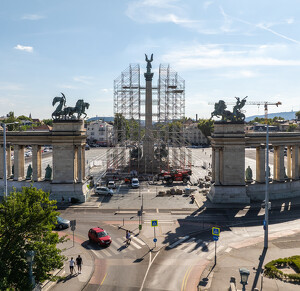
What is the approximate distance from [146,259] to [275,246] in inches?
477

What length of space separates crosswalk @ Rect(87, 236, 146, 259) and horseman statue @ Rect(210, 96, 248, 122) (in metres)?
23.9

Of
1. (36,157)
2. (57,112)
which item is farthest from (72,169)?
(57,112)

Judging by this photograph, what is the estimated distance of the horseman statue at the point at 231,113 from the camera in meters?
45.5

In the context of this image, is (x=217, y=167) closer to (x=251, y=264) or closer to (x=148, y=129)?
(x=251, y=264)

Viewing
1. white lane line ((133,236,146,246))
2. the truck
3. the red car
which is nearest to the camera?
the red car

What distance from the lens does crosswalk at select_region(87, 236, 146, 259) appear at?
2703 cm

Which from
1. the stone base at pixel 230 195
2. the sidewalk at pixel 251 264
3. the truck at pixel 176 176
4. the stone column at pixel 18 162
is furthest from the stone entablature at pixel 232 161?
the stone column at pixel 18 162

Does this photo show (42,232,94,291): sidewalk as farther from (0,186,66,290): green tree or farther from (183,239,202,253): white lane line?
(183,239,202,253): white lane line

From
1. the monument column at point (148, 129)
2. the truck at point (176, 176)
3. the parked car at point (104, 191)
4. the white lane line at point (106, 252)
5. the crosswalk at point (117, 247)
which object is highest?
the monument column at point (148, 129)

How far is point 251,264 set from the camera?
24594 millimetres

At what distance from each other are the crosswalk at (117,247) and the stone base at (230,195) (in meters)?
17.5

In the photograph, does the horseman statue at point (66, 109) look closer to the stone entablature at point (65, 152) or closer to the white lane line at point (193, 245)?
the stone entablature at point (65, 152)

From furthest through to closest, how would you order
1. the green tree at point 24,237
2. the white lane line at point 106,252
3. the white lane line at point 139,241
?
the white lane line at point 139,241, the white lane line at point 106,252, the green tree at point 24,237

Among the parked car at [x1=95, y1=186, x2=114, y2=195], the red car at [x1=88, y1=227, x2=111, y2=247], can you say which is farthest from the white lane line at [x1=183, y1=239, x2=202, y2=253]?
the parked car at [x1=95, y1=186, x2=114, y2=195]
